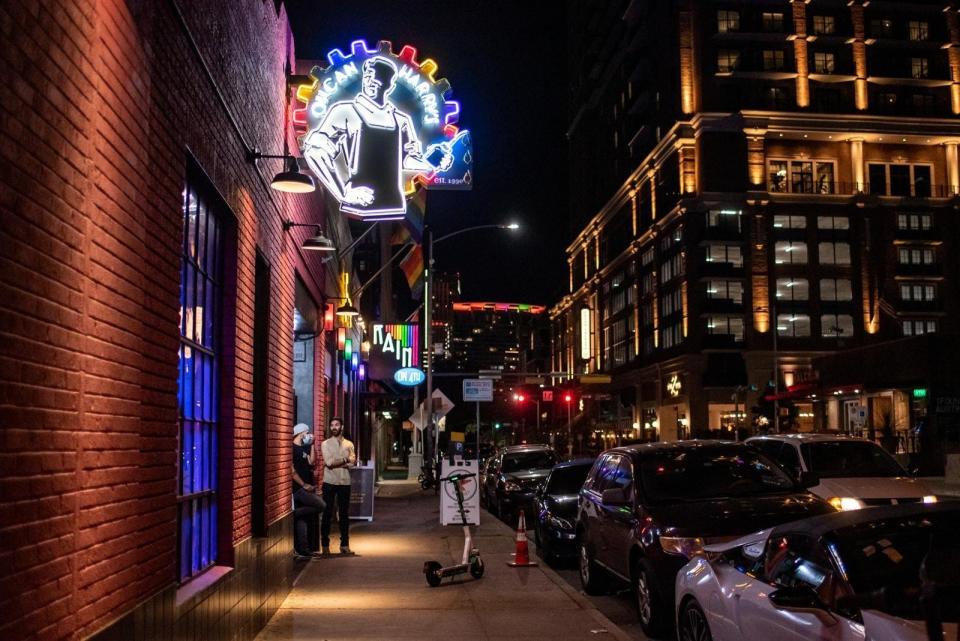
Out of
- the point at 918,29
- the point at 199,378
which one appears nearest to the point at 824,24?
→ the point at 918,29

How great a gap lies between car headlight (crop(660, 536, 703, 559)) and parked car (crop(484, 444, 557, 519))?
13.2 m

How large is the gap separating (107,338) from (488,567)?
35.1 feet

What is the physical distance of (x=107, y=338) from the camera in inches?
192

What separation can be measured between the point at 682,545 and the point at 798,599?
4.21 metres

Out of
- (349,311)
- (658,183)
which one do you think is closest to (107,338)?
(349,311)

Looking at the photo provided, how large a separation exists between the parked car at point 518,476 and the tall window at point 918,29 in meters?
73.2

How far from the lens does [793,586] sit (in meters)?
5.80

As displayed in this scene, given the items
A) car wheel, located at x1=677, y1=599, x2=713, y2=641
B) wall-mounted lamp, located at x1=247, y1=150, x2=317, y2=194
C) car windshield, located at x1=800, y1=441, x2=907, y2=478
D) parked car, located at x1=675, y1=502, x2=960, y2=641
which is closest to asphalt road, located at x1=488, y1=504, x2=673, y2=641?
car wheel, located at x1=677, y1=599, x2=713, y2=641

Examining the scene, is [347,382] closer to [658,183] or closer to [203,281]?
[203,281]

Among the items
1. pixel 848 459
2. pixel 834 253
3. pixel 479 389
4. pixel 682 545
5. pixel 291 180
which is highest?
pixel 834 253

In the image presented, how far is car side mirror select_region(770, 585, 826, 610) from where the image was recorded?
5.31 metres

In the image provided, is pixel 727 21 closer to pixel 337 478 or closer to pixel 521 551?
pixel 337 478

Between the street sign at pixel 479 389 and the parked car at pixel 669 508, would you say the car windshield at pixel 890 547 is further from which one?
the street sign at pixel 479 389

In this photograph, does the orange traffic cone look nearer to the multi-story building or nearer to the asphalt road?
the asphalt road
